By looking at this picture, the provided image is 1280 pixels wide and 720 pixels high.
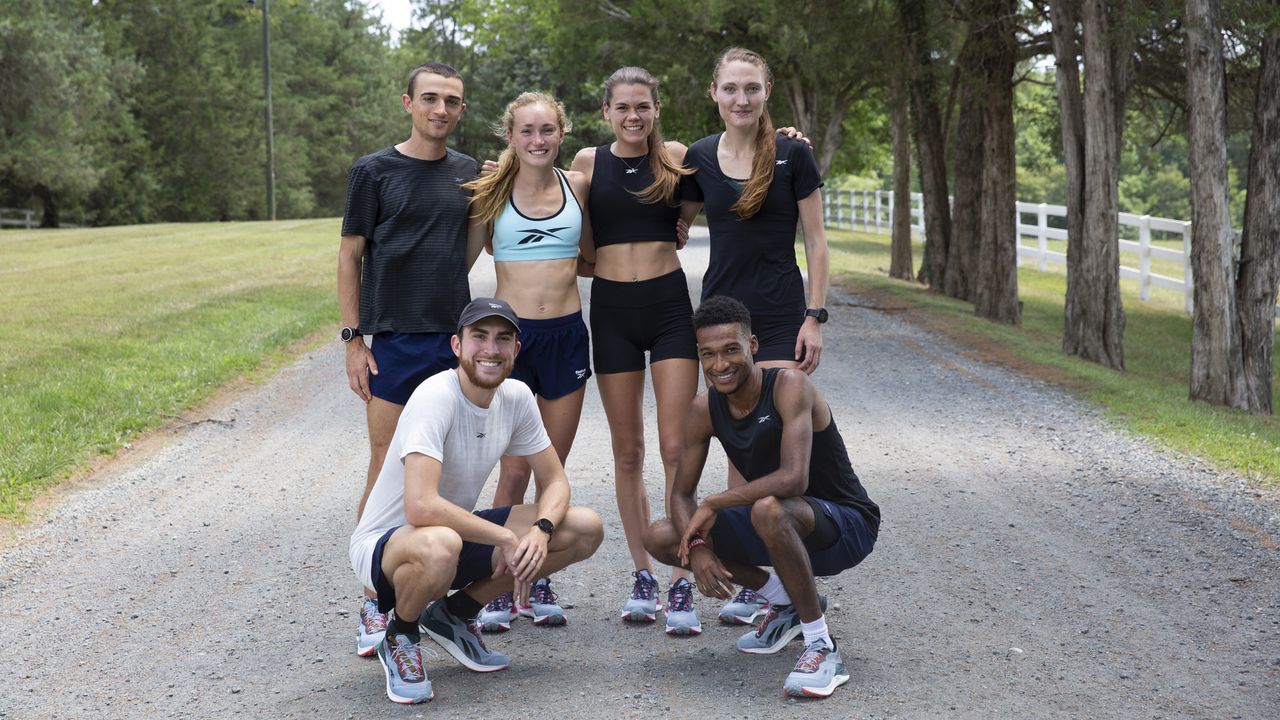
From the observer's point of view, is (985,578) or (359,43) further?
(359,43)

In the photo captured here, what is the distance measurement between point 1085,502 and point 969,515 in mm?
776

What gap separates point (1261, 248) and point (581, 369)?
954cm

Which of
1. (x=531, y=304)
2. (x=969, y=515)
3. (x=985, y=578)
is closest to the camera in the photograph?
(x=531, y=304)

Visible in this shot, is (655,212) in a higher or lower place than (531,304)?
higher

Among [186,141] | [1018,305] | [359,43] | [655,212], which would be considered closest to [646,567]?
[655,212]

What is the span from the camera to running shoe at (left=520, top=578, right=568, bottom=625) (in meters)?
5.32

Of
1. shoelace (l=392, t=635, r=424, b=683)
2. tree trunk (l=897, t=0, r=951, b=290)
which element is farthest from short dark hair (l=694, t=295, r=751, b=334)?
tree trunk (l=897, t=0, r=951, b=290)

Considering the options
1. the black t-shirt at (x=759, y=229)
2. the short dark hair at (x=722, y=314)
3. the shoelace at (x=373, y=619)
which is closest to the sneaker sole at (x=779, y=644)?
the short dark hair at (x=722, y=314)

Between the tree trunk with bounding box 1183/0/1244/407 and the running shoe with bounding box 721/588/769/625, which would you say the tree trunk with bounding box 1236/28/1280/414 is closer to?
the tree trunk with bounding box 1183/0/1244/407

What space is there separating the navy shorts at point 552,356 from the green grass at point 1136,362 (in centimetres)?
471

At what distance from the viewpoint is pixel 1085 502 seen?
7.27 m

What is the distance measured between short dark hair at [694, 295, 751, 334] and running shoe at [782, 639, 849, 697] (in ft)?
3.92

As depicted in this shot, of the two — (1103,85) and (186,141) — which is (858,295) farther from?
(186,141)

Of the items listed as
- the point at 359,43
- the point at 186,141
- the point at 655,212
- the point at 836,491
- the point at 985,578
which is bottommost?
the point at 985,578
